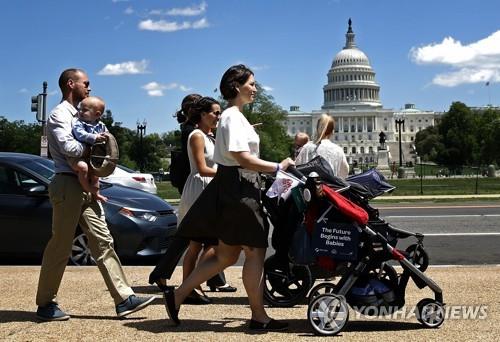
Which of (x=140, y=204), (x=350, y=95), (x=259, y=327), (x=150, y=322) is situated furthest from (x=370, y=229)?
(x=350, y=95)

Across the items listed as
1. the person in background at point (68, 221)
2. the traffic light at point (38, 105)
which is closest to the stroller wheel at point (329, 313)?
the person in background at point (68, 221)

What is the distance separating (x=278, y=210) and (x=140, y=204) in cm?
416

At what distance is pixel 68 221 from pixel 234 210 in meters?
1.35

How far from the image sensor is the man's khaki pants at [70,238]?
549 centimetres

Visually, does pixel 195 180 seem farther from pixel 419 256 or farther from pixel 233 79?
pixel 419 256

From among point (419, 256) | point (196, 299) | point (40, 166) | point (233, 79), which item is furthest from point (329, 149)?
point (40, 166)

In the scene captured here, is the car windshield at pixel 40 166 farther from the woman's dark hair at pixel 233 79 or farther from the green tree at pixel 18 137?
the green tree at pixel 18 137

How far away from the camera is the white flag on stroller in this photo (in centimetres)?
509

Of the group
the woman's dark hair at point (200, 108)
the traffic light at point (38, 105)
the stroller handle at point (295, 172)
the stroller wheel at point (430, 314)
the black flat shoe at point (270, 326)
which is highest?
the traffic light at point (38, 105)

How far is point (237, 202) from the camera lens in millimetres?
4996

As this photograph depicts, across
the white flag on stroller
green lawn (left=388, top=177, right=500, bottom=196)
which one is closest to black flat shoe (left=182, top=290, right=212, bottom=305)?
the white flag on stroller

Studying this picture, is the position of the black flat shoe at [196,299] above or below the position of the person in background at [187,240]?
below

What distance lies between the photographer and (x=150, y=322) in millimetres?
5562

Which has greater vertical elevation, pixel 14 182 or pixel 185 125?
pixel 185 125
